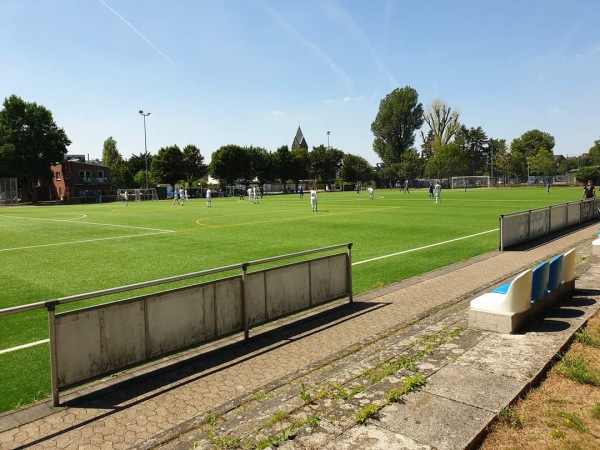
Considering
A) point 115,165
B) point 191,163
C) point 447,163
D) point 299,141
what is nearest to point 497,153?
point 447,163

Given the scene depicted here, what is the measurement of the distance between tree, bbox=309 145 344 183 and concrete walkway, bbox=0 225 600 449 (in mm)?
105501

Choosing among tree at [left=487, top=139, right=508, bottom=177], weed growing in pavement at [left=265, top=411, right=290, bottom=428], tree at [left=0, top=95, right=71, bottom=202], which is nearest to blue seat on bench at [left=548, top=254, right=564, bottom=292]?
weed growing in pavement at [left=265, top=411, right=290, bottom=428]

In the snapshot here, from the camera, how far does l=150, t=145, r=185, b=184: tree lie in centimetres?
9019

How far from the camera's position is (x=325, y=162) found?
4392 inches

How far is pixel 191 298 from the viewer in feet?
19.0

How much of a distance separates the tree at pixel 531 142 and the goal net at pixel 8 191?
12699 cm

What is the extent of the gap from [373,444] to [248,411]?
1.29 meters

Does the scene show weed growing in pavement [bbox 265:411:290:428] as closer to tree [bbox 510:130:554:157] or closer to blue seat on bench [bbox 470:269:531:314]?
blue seat on bench [bbox 470:269:531:314]

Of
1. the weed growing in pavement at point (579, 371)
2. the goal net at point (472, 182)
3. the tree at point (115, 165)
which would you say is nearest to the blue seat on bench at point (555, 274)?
the weed growing in pavement at point (579, 371)

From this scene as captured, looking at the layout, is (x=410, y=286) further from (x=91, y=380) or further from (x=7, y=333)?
(x=7, y=333)

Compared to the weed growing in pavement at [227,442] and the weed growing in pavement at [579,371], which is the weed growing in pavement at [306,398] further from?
the weed growing in pavement at [579,371]

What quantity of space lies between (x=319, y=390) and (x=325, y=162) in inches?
4279

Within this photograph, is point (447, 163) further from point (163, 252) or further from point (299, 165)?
A: point (163, 252)

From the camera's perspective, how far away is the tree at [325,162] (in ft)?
365
